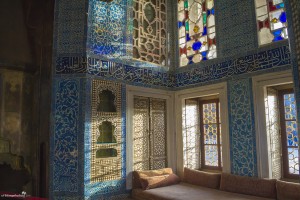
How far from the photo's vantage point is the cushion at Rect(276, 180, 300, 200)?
11.1ft

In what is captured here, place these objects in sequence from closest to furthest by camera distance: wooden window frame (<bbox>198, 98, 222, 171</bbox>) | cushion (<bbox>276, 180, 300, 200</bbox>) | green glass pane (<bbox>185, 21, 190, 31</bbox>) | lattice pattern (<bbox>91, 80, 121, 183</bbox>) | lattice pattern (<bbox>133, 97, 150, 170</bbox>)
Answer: cushion (<bbox>276, 180, 300, 200</bbox>) < lattice pattern (<bbox>91, 80, 121, 183</bbox>) < lattice pattern (<bbox>133, 97, 150, 170</bbox>) < wooden window frame (<bbox>198, 98, 222, 171</bbox>) < green glass pane (<bbox>185, 21, 190, 31</bbox>)

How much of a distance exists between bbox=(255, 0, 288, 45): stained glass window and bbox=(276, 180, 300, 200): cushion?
202 cm

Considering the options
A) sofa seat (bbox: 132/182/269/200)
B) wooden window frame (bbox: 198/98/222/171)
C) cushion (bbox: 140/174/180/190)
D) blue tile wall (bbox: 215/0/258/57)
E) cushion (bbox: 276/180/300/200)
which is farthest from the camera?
wooden window frame (bbox: 198/98/222/171)

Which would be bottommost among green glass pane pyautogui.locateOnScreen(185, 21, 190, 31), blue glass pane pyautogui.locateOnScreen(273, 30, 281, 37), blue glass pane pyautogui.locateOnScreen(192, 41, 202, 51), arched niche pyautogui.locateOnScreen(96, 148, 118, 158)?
arched niche pyautogui.locateOnScreen(96, 148, 118, 158)

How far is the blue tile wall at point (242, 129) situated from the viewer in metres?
4.05

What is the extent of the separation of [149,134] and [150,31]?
1.97 m

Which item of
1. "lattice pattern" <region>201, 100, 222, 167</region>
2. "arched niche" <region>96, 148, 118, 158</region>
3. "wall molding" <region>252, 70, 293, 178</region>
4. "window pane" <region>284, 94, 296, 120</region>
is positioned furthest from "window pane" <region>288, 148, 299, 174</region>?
"arched niche" <region>96, 148, 118, 158</region>

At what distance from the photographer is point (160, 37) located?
5387mm

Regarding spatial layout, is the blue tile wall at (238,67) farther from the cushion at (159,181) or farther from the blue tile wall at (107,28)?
the cushion at (159,181)

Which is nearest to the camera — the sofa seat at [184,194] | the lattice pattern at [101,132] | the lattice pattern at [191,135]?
the sofa seat at [184,194]

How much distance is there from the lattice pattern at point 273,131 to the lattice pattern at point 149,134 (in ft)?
6.16

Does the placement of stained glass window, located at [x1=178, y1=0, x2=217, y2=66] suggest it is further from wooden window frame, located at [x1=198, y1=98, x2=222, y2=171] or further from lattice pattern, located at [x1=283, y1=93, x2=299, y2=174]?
lattice pattern, located at [x1=283, y1=93, x2=299, y2=174]

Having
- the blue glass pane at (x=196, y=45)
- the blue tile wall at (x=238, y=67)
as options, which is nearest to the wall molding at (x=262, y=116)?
the blue tile wall at (x=238, y=67)

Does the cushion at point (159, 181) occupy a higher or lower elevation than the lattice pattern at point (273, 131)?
lower
